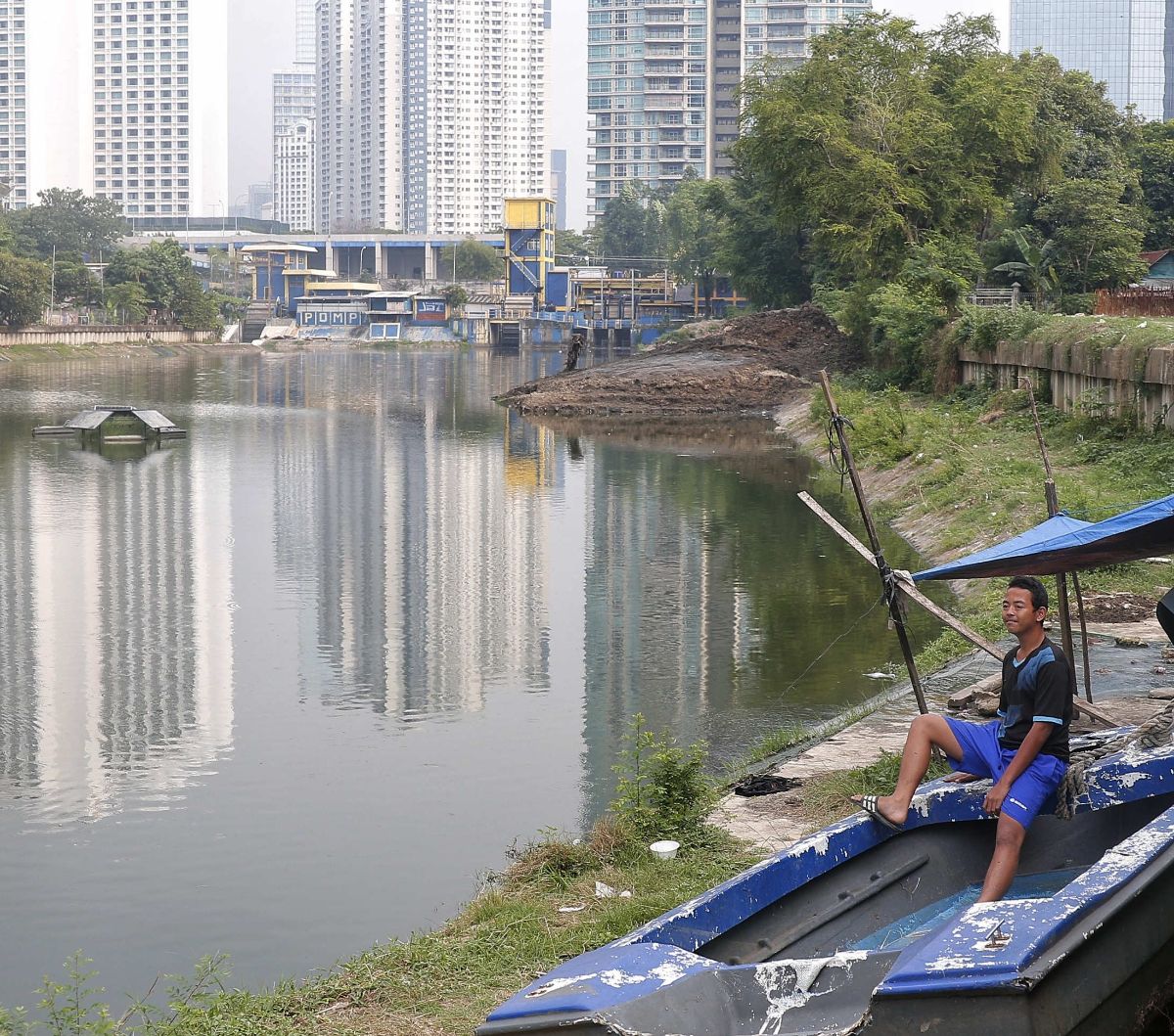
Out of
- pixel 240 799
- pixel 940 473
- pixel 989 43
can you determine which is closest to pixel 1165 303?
pixel 940 473

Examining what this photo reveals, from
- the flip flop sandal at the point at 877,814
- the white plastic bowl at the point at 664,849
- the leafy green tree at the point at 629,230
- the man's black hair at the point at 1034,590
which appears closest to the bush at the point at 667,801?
the white plastic bowl at the point at 664,849

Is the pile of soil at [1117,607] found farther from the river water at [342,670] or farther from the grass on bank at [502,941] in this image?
the grass on bank at [502,941]

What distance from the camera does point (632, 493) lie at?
30062mm

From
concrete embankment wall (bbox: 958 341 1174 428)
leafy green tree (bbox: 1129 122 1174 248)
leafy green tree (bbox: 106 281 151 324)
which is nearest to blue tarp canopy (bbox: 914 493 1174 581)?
concrete embankment wall (bbox: 958 341 1174 428)

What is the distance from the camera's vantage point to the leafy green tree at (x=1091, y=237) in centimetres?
4816

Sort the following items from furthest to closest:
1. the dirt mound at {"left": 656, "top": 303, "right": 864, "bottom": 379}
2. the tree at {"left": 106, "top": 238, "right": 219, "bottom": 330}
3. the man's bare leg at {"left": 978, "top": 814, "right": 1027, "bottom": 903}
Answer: the tree at {"left": 106, "top": 238, "right": 219, "bottom": 330}, the dirt mound at {"left": 656, "top": 303, "right": 864, "bottom": 379}, the man's bare leg at {"left": 978, "top": 814, "right": 1027, "bottom": 903}

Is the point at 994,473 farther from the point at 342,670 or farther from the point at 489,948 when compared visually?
the point at 489,948

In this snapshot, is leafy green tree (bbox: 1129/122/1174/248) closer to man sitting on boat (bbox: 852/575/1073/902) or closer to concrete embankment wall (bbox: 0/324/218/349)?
man sitting on boat (bbox: 852/575/1073/902)

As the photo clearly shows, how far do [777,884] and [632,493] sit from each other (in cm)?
2310

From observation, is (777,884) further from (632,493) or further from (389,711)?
(632,493)

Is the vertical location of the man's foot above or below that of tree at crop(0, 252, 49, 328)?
below

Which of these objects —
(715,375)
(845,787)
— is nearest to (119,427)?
(715,375)

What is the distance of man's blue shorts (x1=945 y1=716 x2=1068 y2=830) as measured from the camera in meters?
7.20

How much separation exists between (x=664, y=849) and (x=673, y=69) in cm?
16033
